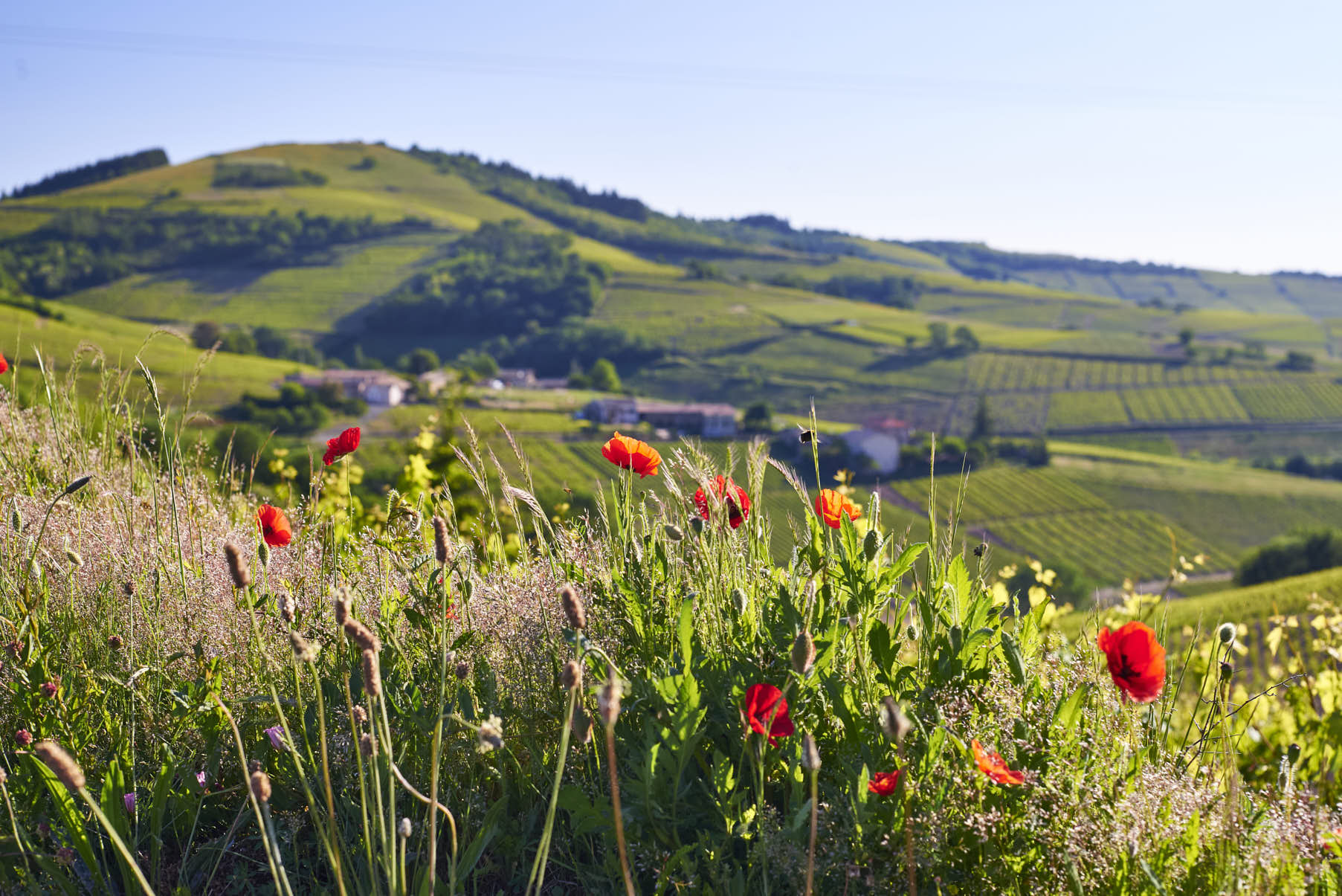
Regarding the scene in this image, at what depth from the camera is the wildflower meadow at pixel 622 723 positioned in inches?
Answer: 64.1

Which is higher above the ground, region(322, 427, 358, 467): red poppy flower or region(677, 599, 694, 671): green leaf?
region(322, 427, 358, 467): red poppy flower

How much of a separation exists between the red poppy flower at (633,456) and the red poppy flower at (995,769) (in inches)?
41.8

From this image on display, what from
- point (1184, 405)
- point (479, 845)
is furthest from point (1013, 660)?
point (1184, 405)

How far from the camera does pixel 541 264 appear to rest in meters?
122

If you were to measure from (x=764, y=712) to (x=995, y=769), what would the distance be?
1.32 ft

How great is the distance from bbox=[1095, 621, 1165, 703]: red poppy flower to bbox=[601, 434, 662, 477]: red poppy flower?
1.13 m

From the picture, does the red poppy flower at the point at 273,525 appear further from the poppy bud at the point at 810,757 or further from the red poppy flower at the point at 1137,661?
the red poppy flower at the point at 1137,661

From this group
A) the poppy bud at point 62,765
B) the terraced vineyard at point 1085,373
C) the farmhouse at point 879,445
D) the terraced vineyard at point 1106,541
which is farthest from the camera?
the terraced vineyard at point 1085,373

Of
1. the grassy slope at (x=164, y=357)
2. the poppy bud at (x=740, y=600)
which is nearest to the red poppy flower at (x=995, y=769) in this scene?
the poppy bud at (x=740, y=600)

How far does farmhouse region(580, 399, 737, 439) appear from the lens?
71.4 metres

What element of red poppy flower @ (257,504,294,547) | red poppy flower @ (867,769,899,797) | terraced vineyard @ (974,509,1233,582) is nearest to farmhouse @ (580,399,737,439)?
terraced vineyard @ (974,509,1233,582)

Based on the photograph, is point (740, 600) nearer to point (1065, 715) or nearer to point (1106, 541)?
point (1065, 715)

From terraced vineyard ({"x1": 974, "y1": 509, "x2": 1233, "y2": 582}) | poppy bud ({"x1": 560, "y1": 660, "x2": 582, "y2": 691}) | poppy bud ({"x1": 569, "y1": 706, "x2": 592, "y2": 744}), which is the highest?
poppy bud ({"x1": 560, "y1": 660, "x2": 582, "y2": 691})

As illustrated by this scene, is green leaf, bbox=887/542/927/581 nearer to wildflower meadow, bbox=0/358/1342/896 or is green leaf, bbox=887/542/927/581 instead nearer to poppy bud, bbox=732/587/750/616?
wildflower meadow, bbox=0/358/1342/896
